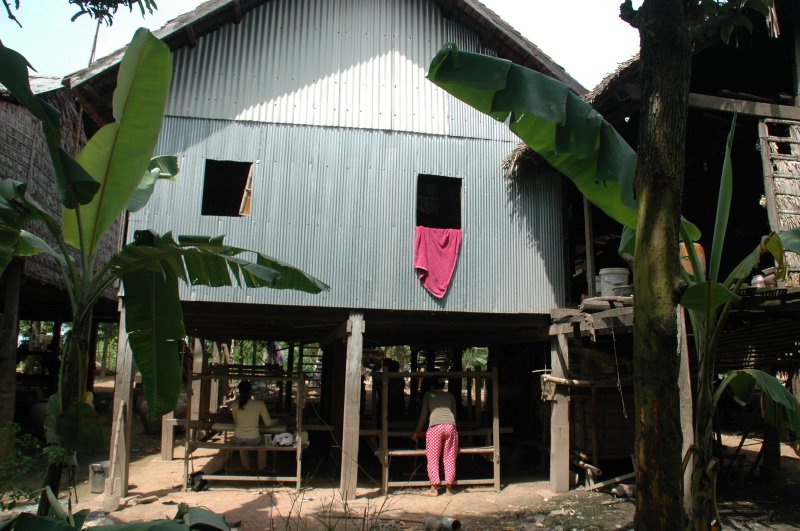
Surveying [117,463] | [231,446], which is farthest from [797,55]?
[117,463]

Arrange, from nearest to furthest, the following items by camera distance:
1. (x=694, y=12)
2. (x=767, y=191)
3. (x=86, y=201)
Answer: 1. (x=86, y=201)
2. (x=694, y=12)
3. (x=767, y=191)

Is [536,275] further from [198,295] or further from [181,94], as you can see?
[181,94]

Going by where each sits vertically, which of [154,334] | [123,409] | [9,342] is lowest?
[123,409]

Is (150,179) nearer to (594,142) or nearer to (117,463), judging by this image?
(594,142)

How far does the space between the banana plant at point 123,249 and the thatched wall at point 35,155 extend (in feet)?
19.8

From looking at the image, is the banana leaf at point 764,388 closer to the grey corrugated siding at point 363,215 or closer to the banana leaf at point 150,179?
the grey corrugated siding at point 363,215

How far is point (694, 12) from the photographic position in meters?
4.66

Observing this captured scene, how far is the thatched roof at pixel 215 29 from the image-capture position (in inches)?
362

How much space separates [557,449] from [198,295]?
6.09 metres

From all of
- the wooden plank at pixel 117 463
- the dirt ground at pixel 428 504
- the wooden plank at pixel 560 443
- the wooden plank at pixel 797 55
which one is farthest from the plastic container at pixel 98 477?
the wooden plank at pixel 797 55

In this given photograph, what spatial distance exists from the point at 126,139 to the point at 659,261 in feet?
13.1

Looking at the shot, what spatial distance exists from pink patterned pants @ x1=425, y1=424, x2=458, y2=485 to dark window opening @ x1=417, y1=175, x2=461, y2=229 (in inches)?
206

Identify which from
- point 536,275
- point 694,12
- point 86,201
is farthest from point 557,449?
point 86,201

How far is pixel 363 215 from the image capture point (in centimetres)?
977
